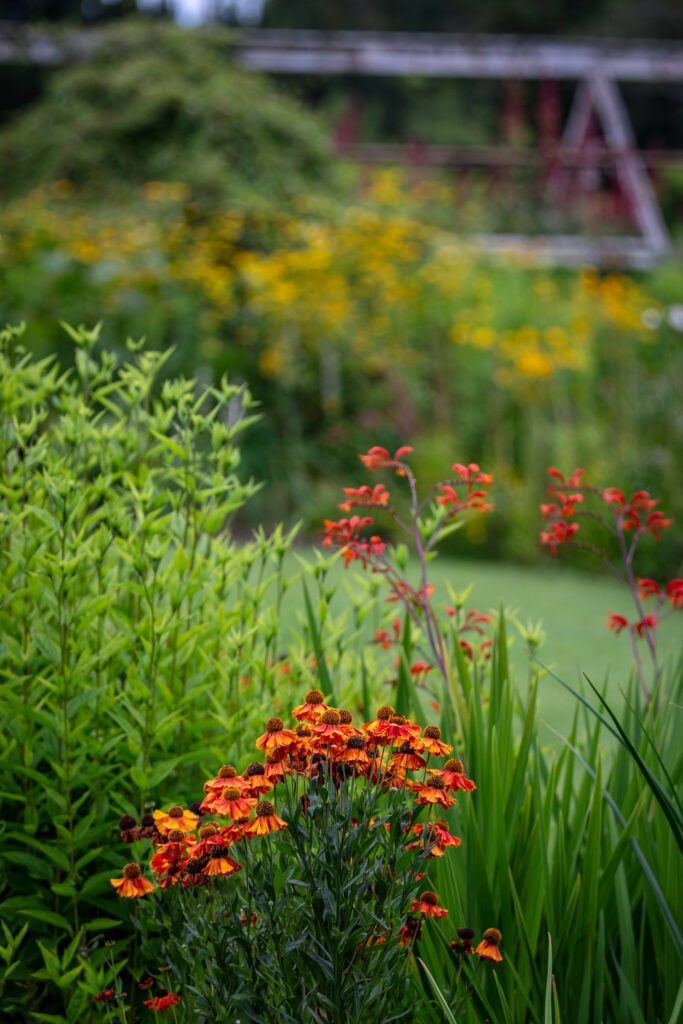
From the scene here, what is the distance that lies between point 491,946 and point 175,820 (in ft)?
1.48

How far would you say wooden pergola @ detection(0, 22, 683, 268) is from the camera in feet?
41.5

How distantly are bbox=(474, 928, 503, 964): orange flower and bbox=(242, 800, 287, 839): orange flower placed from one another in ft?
1.06

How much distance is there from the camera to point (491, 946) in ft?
4.75

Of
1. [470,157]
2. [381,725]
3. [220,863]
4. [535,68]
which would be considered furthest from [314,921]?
[470,157]

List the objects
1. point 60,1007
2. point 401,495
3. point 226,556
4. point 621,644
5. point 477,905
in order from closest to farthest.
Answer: point 477,905
point 60,1007
point 226,556
point 621,644
point 401,495

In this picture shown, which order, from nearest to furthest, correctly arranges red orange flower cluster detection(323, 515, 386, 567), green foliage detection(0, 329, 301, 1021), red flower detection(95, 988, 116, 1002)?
1. red flower detection(95, 988, 116, 1002)
2. green foliage detection(0, 329, 301, 1021)
3. red orange flower cluster detection(323, 515, 386, 567)

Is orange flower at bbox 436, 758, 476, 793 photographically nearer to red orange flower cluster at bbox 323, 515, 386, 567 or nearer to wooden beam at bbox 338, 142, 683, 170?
red orange flower cluster at bbox 323, 515, 386, 567

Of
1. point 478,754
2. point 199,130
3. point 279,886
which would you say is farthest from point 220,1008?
point 199,130

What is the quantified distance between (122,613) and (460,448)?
532 centimetres

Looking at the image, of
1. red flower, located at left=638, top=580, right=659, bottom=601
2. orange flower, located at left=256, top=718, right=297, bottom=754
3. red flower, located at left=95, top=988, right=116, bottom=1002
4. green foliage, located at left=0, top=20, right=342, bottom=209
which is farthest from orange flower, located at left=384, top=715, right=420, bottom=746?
green foliage, located at left=0, top=20, right=342, bottom=209

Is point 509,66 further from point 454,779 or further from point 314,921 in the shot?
point 314,921

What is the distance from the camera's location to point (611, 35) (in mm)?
22859

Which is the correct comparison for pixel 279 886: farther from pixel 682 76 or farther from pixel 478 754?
pixel 682 76

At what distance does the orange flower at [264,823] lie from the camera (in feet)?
4.33
